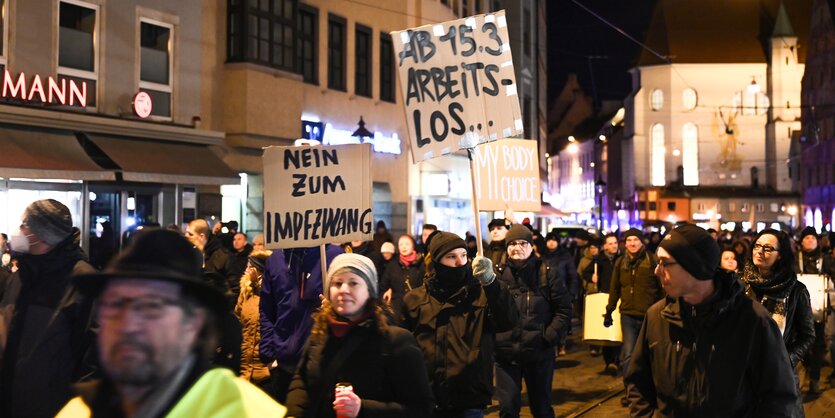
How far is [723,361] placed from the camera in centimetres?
467

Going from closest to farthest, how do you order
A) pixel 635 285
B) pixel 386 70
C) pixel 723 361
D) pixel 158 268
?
pixel 158 268 → pixel 723 361 → pixel 635 285 → pixel 386 70

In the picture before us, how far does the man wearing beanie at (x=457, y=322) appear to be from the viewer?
680 cm

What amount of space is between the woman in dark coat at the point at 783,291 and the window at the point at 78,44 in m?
14.4

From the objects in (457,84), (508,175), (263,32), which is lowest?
(508,175)

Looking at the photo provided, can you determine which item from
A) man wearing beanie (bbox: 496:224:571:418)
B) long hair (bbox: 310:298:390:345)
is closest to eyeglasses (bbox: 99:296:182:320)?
long hair (bbox: 310:298:390:345)

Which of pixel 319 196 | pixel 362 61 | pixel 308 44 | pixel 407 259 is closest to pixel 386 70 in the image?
pixel 362 61

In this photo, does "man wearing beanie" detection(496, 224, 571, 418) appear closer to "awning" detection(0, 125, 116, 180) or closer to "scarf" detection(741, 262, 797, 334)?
"scarf" detection(741, 262, 797, 334)

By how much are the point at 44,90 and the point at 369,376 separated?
1494 centimetres

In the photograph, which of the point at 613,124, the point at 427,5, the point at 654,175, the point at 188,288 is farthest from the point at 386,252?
the point at 613,124

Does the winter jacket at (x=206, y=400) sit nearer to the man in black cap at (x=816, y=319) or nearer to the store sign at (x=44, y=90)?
the man in black cap at (x=816, y=319)

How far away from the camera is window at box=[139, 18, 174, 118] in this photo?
20.7m

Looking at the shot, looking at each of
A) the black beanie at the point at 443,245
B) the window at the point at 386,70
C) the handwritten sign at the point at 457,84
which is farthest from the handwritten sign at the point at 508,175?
the window at the point at 386,70

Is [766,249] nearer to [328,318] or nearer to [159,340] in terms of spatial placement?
[328,318]

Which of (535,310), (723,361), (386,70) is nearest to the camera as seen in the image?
(723,361)
